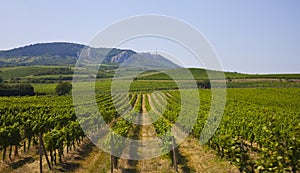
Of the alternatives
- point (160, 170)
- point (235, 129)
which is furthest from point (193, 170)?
point (235, 129)

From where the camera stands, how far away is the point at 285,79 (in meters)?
110

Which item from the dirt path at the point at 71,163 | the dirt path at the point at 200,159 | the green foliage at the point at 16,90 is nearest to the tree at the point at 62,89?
the green foliage at the point at 16,90

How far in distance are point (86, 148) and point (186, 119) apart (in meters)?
8.29

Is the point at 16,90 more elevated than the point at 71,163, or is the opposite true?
the point at 16,90

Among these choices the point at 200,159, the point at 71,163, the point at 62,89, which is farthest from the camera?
the point at 62,89

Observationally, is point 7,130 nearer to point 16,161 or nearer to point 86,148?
point 16,161

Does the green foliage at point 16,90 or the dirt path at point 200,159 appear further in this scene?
the green foliage at point 16,90

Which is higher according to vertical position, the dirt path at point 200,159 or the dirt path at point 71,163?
the dirt path at point 200,159

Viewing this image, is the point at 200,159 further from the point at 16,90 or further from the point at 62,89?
the point at 62,89

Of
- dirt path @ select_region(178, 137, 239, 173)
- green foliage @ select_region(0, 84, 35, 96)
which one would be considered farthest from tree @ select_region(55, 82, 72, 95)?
dirt path @ select_region(178, 137, 239, 173)

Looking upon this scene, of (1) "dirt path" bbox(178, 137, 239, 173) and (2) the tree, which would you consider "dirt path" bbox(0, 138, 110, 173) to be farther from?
Answer: (2) the tree

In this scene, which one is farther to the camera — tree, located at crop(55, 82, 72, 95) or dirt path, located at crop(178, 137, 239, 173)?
tree, located at crop(55, 82, 72, 95)

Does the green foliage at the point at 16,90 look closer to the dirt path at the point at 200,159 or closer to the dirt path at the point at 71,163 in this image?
the dirt path at the point at 71,163

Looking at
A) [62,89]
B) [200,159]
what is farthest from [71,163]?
[62,89]
